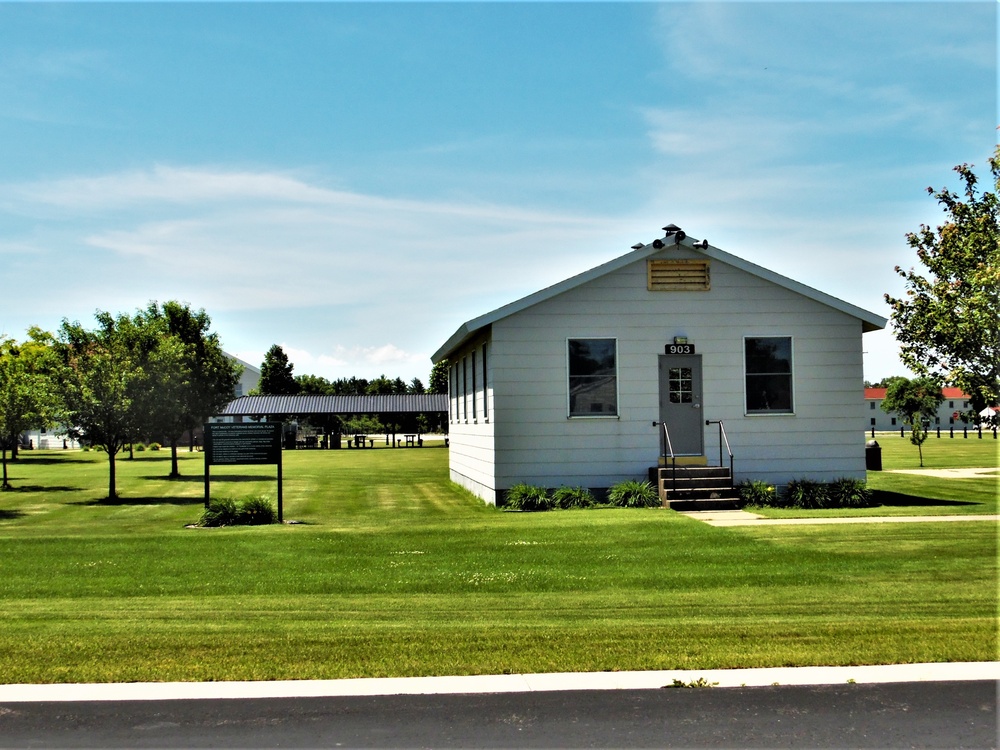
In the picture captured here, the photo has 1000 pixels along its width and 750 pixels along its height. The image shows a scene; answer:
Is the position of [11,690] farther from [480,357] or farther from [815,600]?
[480,357]

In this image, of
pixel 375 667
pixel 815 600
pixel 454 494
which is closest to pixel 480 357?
pixel 454 494

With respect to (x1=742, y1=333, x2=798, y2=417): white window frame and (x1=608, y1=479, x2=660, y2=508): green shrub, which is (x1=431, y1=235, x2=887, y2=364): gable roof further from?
(x1=608, y1=479, x2=660, y2=508): green shrub

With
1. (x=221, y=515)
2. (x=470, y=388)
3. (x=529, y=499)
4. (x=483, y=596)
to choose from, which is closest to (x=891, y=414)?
(x=470, y=388)

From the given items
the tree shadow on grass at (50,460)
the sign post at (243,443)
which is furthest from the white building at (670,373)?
the tree shadow on grass at (50,460)

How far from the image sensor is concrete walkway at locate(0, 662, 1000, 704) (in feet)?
23.6

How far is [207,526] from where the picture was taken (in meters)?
18.4

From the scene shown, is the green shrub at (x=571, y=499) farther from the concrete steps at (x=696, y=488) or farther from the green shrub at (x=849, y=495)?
the green shrub at (x=849, y=495)

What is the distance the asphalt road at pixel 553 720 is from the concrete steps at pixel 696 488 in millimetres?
12195

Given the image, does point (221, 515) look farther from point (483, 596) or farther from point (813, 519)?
point (813, 519)

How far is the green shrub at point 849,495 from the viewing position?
67.8 ft

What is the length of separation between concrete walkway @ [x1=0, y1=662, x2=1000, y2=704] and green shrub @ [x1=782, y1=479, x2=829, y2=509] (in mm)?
13011

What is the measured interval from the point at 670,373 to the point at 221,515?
9563mm

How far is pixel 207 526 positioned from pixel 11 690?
36.7 ft

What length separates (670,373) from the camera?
69.5 ft
